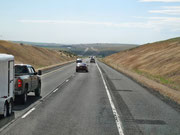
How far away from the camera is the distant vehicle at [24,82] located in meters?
15.7

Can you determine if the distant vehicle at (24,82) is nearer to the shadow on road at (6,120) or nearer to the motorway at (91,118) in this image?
the motorway at (91,118)

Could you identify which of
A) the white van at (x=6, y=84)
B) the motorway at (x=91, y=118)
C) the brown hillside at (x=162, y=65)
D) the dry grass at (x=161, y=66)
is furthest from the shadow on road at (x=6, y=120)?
the brown hillside at (x=162, y=65)

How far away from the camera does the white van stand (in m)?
12.1

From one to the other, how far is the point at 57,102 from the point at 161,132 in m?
7.56

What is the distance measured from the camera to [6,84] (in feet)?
42.4

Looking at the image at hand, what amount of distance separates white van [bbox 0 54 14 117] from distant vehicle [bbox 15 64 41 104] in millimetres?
1741

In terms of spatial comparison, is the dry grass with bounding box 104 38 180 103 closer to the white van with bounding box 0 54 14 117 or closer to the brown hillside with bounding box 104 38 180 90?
the brown hillside with bounding box 104 38 180 90

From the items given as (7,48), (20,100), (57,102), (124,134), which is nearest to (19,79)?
(20,100)

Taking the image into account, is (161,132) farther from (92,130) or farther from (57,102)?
(57,102)

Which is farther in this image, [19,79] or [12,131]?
[19,79]

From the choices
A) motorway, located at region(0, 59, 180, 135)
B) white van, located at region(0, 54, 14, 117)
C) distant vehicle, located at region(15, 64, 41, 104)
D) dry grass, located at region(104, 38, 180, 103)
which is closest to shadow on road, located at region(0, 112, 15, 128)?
motorway, located at region(0, 59, 180, 135)

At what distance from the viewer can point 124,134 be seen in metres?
10.1

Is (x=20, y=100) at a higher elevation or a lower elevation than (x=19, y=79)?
lower

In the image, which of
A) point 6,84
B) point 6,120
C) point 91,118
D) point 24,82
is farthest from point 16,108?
point 91,118
